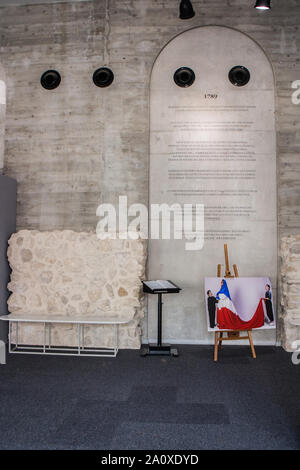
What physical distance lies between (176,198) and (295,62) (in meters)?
2.69

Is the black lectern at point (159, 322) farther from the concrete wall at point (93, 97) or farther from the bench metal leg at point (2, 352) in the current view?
the bench metal leg at point (2, 352)

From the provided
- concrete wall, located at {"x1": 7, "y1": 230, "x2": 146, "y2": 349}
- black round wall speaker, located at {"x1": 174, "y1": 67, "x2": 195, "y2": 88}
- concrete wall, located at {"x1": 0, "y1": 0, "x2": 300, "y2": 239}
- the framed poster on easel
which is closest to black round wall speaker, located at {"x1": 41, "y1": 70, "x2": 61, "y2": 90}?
concrete wall, located at {"x1": 0, "y1": 0, "x2": 300, "y2": 239}

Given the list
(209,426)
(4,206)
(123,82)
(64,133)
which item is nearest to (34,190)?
(4,206)

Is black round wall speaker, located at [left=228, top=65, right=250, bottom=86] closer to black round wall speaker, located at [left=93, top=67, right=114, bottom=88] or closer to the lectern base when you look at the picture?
black round wall speaker, located at [left=93, top=67, right=114, bottom=88]

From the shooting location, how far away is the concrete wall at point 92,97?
5699 mm

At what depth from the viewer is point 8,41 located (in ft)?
19.9

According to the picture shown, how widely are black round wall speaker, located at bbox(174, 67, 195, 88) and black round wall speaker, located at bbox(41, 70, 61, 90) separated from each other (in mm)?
1831

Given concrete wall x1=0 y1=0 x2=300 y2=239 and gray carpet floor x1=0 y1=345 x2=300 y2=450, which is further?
concrete wall x1=0 y1=0 x2=300 y2=239

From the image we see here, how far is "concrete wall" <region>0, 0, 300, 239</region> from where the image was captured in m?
5.70

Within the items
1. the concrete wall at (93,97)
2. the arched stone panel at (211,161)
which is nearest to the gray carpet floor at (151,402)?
the arched stone panel at (211,161)

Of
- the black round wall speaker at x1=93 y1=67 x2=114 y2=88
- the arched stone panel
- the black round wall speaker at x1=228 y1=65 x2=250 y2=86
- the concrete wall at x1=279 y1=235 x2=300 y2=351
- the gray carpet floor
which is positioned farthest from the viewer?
the black round wall speaker at x1=93 y1=67 x2=114 y2=88

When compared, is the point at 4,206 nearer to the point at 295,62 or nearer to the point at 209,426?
the point at 209,426

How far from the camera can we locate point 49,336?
5359 mm

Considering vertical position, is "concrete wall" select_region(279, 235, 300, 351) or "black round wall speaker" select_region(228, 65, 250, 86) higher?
"black round wall speaker" select_region(228, 65, 250, 86)
